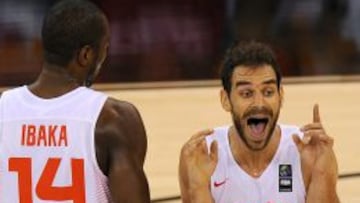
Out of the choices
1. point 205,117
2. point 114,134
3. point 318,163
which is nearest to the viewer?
point 114,134

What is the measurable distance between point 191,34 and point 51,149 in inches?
277

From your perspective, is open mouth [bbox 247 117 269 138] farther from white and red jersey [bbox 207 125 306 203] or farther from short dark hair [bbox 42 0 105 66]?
short dark hair [bbox 42 0 105 66]

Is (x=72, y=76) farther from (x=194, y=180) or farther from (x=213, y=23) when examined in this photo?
(x=213, y=23)

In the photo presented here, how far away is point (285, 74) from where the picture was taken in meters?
9.55

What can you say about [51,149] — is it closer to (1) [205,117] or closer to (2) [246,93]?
(2) [246,93]

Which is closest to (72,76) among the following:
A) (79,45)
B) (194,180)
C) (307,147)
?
(79,45)

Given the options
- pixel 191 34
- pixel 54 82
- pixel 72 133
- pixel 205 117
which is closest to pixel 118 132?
pixel 72 133

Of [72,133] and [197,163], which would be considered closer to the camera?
[72,133]

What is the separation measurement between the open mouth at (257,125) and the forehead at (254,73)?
120 millimetres

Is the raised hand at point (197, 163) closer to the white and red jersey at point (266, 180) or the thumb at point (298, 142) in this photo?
the white and red jersey at point (266, 180)

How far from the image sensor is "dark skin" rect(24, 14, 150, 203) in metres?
2.47

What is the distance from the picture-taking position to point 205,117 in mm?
8109

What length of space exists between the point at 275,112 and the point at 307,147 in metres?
0.15

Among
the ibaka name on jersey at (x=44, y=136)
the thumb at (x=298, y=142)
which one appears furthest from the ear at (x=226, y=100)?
the ibaka name on jersey at (x=44, y=136)
